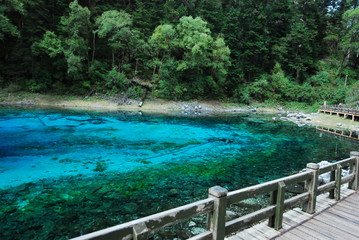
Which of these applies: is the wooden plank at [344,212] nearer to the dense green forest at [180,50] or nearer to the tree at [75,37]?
the dense green forest at [180,50]

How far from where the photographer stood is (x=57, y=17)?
85.5 feet

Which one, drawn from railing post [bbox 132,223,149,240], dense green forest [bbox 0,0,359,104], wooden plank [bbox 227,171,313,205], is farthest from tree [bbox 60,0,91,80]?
railing post [bbox 132,223,149,240]

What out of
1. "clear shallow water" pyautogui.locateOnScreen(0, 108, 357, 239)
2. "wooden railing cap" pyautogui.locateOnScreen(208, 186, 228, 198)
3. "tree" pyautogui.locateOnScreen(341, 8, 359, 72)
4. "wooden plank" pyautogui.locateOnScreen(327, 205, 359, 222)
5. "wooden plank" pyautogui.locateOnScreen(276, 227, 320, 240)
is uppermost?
"tree" pyautogui.locateOnScreen(341, 8, 359, 72)

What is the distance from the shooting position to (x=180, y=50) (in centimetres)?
2884

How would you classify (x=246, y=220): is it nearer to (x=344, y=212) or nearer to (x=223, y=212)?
(x=223, y=212)

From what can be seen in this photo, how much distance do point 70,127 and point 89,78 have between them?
1499 cm

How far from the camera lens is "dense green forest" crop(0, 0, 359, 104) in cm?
2358

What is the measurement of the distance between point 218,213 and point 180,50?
2837 centimetres

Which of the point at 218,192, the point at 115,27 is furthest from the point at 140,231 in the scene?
the point at 115,27

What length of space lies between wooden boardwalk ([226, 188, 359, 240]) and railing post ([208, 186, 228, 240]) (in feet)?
1.77

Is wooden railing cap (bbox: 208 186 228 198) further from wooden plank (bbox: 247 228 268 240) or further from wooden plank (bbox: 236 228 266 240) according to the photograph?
wooden plank (bbox: 247 228 268 240)

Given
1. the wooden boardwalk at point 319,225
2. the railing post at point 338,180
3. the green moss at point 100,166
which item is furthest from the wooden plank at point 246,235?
the green moss at point 100,166

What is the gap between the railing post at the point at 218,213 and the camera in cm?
246

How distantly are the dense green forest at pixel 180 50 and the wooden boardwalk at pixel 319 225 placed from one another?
74.5 feet
